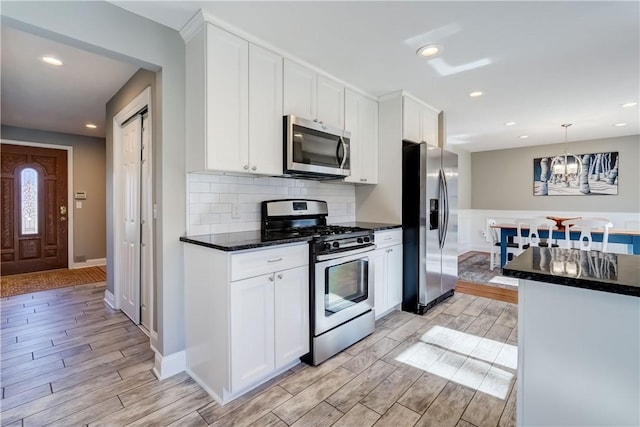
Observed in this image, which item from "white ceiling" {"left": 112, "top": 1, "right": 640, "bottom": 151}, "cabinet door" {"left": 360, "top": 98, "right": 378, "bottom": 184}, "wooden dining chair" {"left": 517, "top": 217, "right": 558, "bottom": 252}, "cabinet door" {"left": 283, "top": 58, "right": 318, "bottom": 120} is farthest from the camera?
"wooden dining chair" {"left": 517, "top": 217, "right": 558, "bottom": 252}

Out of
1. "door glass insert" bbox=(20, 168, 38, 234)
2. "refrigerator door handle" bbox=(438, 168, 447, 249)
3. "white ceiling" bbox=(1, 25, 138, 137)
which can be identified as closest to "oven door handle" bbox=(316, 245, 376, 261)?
"refrigerator door handle" bbox=(438, 168, 447, 249)

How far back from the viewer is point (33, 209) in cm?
504

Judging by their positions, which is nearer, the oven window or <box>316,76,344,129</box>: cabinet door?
the oven window

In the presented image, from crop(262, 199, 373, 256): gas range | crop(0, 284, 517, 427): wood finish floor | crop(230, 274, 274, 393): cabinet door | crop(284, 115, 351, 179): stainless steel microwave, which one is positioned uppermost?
crop(284, 115, 351, 179): stainless steel microwave

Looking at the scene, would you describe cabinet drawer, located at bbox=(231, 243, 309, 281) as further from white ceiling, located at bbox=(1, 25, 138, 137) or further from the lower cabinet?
white ceiling, located at bbox=(1, 25, 138, 137)

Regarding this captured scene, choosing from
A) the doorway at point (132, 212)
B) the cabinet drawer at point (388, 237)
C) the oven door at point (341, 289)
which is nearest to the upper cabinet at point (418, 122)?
the cabinet drawer at point (388, 237)

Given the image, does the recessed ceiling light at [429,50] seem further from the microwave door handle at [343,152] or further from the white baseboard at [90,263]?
the white baseboard at [90,263]

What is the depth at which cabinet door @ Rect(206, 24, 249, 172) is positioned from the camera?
1.99 m

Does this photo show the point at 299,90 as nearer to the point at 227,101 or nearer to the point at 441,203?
the point at 227,101

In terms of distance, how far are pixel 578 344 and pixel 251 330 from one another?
1.58m

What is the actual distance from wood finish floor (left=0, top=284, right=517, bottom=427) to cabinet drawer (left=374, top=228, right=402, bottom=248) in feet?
2.60

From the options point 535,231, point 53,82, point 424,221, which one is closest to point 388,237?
point 424,221

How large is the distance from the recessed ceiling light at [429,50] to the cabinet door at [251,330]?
2089 mm

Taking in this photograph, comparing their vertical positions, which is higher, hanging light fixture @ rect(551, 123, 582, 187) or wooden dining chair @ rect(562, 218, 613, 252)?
hanging light fixture @ rect(551, 123, 582, 187)
